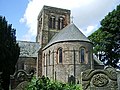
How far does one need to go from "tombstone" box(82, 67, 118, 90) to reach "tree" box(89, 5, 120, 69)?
1053 inches

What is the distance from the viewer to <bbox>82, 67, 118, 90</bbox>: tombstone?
1165cm

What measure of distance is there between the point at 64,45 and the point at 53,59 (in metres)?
2.84

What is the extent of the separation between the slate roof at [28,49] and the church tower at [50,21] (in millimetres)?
1436

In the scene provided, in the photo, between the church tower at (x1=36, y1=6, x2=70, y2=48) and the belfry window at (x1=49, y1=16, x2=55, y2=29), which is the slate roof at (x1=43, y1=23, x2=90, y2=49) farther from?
the belfry window at (x1=49, y1=16, x2=55, y2=29)

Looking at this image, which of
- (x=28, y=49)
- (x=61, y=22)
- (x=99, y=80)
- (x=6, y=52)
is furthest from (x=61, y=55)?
(x=99, y=80)

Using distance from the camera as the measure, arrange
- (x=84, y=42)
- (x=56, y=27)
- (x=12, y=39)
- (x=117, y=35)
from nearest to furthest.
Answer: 1. (x=12, y=39)
2. (x=84, y=42)
3. (x=117, y=35)
4. (x=56, y=27)

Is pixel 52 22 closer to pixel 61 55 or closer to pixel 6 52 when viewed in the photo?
pixel 61 55

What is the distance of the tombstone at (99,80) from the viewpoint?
Result: 11648 millimetres

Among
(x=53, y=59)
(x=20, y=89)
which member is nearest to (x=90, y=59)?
(x=53, y=59)

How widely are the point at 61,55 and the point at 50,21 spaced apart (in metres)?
12.4

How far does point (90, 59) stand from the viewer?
1203 inches

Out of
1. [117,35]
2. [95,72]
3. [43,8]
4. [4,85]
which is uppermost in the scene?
[43,8]

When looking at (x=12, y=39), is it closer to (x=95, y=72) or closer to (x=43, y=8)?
(x=95, y=72)

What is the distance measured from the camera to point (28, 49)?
40.5 m
